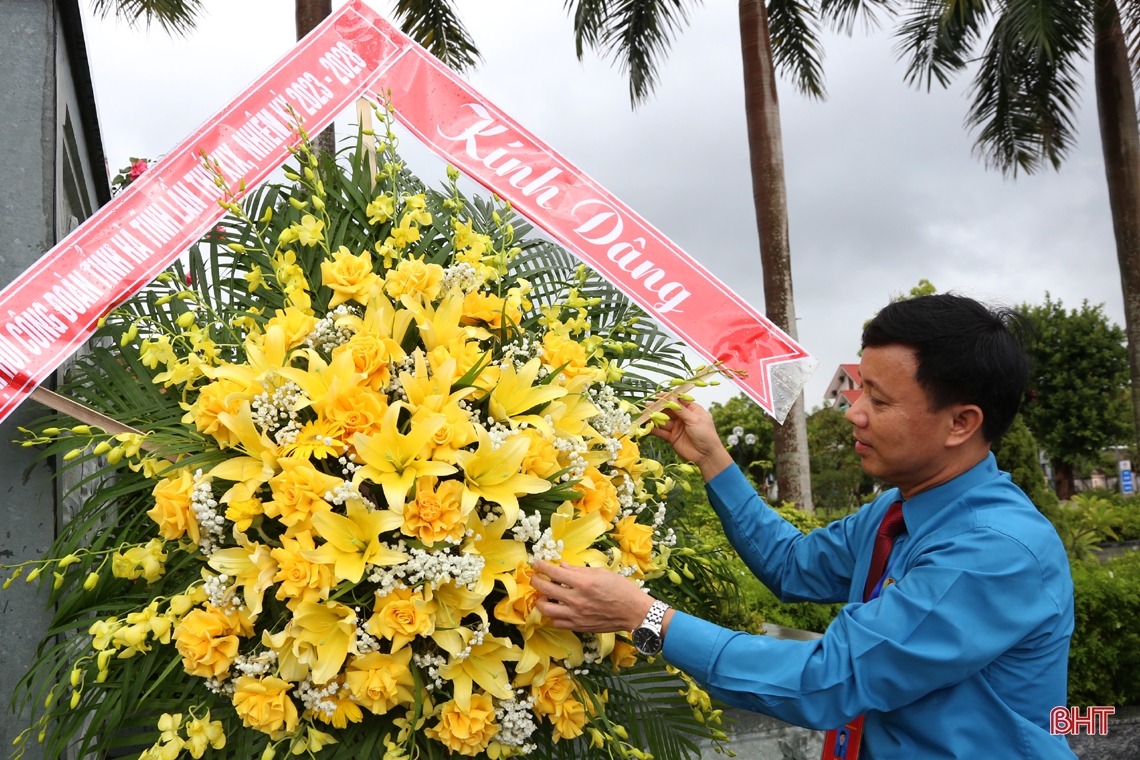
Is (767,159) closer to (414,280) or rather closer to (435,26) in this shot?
(435,26)

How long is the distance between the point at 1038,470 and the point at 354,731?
638 inches

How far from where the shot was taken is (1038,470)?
599 inches

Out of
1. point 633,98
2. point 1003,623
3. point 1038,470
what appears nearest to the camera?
point 1003,623

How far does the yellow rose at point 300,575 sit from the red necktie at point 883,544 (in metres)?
1.39

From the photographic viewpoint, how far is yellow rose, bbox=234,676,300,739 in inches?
57.1

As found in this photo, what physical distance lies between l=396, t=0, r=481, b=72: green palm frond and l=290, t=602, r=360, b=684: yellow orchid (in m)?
9.23

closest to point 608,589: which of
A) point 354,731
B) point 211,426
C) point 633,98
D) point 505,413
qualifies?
point 505,413

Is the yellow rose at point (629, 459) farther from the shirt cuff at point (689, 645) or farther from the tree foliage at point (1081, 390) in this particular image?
the tree foliage at point (1081, 390)

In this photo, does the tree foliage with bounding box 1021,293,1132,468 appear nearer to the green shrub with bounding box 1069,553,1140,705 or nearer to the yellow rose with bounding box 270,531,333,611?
the green shrub with bounding box 1069,553,1140,705

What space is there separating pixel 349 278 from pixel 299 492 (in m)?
0.46

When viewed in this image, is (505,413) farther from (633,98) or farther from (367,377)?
(633,98)

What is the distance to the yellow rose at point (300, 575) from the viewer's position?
1391 mm

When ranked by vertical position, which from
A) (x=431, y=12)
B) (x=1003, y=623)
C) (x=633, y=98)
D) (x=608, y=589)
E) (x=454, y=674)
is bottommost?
(x=454, y=674)

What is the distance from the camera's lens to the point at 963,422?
2029 millimetres
